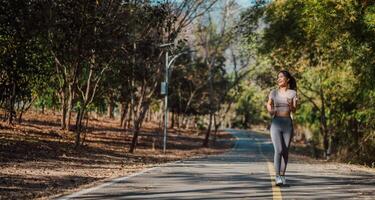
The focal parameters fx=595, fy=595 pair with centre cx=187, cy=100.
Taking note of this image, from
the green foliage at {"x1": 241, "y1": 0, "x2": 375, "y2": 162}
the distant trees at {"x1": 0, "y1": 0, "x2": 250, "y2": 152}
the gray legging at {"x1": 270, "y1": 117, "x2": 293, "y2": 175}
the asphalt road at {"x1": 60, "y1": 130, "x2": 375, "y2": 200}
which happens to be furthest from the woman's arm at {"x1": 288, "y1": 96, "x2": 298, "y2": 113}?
the distant trees at {"x1": 0, "y1": 0, "x2": 250, "y2": 152}

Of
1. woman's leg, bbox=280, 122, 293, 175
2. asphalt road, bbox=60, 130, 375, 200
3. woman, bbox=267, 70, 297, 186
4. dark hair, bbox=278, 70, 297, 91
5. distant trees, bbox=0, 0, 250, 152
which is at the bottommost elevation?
asphalt road, bbox=60, 130, 375, 200

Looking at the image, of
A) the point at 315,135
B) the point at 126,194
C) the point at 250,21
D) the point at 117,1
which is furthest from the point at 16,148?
the point at 315,135

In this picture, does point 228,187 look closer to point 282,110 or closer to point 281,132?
point 281,132

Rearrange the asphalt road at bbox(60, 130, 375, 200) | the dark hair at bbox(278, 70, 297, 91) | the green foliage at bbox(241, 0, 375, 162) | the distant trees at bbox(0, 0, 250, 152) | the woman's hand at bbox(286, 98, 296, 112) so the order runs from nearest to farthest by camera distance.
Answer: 1. the asphalt road at bbox(60, 130, 375, 200)
2. the woman's hand at bbox(286, 98, 296, 112)
3. the dark hair at bbox(278, 70, 297, 91)
4. the distant trees at bbox(0, 0, 250, 152)
5. the green foliage at bbox(241, 0, 375, 162)

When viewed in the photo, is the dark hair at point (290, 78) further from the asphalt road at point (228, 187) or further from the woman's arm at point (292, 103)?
the asphalt road at point (228, 187)

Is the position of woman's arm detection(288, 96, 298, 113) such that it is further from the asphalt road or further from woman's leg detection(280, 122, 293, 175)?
the asphalt road

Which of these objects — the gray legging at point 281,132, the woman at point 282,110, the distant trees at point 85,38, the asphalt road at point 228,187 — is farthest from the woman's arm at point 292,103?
the distant trees at point 85,38

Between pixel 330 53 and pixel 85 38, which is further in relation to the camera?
pixel 330 53

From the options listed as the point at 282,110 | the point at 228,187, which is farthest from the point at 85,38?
the point at 282,110

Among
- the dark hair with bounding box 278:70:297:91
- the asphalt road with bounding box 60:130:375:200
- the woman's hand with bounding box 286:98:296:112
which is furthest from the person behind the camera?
the dark hair with bounding box 278:70:297:91

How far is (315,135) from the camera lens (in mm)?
63344

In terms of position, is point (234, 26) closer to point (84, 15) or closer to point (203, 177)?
point (84, 15)

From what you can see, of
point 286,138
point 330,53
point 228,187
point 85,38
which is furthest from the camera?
point 330,53

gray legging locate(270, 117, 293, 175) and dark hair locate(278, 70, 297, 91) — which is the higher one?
dark hair locate(278, 70, 297, 91)
